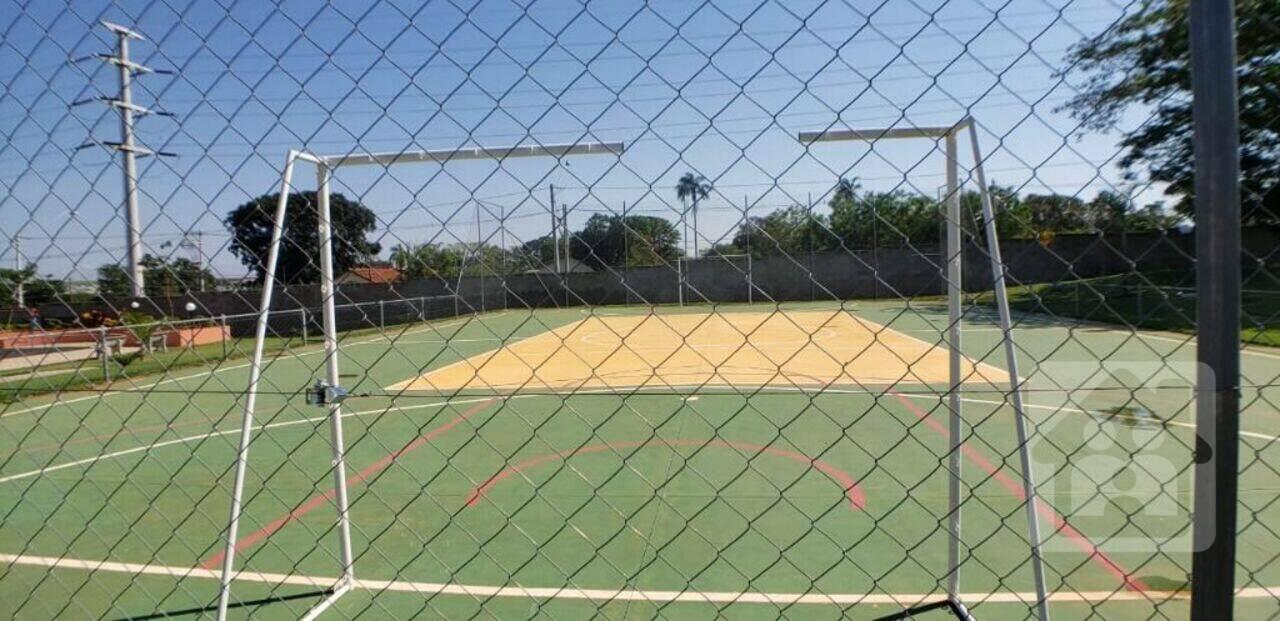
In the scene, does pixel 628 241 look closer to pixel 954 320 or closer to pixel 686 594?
pixel 954 320

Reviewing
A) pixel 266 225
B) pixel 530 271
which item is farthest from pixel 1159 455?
pixel 266 225

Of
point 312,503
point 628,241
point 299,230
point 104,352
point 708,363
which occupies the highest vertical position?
point 299,230

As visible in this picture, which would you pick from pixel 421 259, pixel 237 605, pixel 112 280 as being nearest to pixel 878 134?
pixel 421 259

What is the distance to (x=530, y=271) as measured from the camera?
270cm

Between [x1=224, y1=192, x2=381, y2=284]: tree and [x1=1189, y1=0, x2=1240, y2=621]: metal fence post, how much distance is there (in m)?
1.68

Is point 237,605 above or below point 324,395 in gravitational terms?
below

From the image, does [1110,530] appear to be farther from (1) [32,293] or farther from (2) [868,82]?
(1) [32,293]

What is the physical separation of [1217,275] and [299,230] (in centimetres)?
263

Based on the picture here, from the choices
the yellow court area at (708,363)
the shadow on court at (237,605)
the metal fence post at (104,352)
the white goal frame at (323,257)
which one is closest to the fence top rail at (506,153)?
the white goal frame at (323,257)

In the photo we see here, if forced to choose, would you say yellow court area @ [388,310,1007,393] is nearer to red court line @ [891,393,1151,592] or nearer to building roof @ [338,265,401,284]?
red court line @ [891,393,1151,592]

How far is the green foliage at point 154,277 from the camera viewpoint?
6.97ft

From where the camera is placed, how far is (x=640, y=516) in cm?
427

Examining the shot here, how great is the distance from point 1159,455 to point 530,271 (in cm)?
521

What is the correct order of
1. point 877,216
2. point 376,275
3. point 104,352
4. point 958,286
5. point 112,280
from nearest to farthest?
point 877,216, point 958,286, point 112,280, point 376,275, point 104,352
